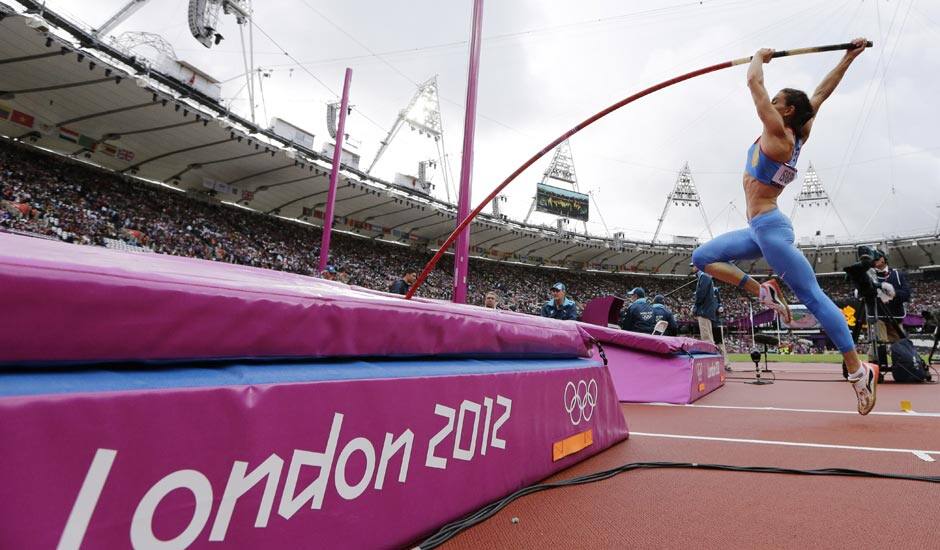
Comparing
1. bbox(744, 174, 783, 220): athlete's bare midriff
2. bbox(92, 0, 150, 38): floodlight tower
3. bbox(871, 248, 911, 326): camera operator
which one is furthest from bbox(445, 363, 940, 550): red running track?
bbox(92, 0, 150, 38): floodlight tower

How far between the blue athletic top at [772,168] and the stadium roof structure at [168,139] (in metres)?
13.4

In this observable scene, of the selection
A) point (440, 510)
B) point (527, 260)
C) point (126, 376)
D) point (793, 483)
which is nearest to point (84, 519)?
point (126, 376)

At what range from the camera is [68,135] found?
13141mm

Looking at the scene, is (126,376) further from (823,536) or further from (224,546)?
(823,536)

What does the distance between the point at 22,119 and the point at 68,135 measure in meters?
1.07

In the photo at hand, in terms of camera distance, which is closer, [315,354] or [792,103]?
[315,354]

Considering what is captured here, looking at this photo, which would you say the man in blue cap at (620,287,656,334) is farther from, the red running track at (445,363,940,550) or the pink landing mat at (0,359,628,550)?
the pink landing mat at (0,359,628,550)

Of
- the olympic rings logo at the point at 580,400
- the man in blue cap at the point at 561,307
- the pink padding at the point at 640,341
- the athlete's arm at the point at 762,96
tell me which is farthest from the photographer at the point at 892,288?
the olympic rings logo at the point at 580,400

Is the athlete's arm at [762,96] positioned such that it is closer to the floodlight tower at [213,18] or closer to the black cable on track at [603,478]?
the black cable on track at [603,478]

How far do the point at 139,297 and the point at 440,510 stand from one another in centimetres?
74

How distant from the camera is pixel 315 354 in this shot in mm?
832

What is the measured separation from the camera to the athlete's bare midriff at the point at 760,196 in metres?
2.14

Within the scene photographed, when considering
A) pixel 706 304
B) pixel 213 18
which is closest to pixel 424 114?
pixel 213 18

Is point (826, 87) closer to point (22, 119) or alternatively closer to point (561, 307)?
point (561, 307)
